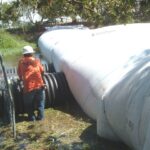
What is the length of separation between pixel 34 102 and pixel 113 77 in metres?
2.34

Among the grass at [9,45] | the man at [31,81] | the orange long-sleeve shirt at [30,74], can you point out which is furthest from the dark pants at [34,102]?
the grass at [9,45]

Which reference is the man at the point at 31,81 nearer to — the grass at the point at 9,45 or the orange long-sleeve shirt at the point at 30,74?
the orange long-sleeve shirt at the point at 30,74

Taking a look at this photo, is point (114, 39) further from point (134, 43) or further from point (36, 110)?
point (36, 110)

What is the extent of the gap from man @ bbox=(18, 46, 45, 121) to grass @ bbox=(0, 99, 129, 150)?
17.5 inches

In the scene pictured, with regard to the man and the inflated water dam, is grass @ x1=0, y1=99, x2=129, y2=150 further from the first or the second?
the man

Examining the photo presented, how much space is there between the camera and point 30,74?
1083 centimetres

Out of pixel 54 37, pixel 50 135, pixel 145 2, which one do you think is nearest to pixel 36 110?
pixel 50 135

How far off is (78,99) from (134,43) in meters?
1.96

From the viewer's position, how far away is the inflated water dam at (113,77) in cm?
758

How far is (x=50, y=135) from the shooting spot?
9.83 m

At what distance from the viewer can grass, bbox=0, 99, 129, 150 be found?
358 inches

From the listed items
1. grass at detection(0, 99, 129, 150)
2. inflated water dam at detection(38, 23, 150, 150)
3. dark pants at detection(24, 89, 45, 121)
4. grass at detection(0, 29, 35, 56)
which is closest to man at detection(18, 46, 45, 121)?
dark pants at detection(24, 89, 45, 121)

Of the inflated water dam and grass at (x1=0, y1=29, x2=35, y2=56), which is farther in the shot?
grass at (x1=0, y1=29, x2=35, y2=56)

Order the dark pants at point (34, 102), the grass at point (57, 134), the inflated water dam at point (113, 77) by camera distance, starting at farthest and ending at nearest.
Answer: the dark pants at point (34, 102) < the grass at point (57, 134) < the inflated water dam at point (113, 77)
